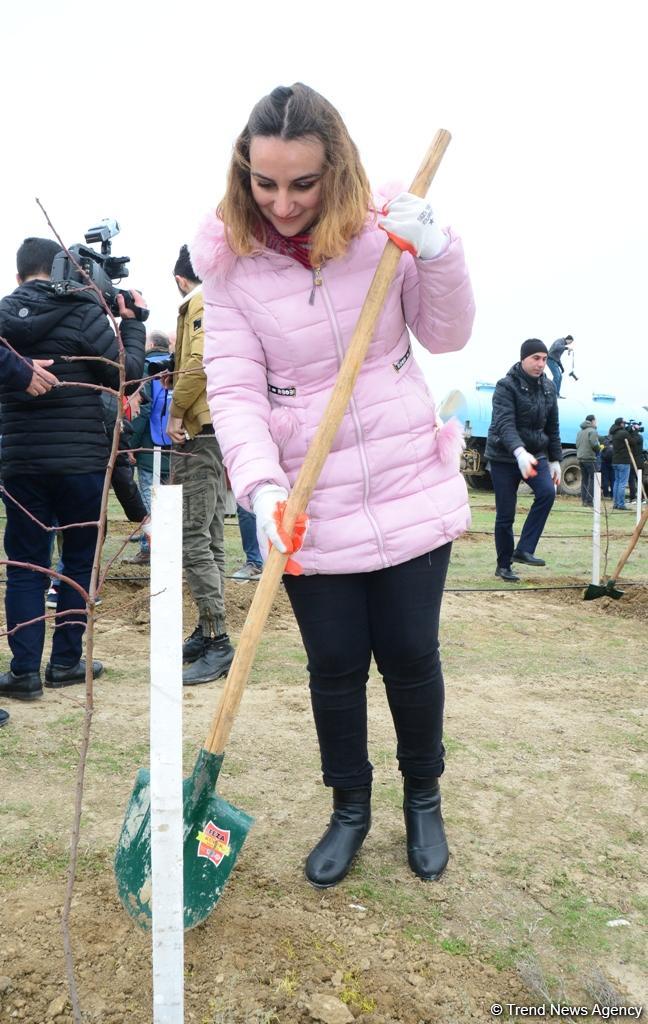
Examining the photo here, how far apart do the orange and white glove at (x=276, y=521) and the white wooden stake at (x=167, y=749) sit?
512 millimetres

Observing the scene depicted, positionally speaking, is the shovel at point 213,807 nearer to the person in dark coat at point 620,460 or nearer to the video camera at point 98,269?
the video camera at point 98,269

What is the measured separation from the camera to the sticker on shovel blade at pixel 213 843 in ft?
6.38

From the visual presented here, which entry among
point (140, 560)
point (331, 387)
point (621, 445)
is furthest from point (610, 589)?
point (621, 445)

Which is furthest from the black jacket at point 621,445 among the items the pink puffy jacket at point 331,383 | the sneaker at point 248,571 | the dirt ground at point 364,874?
the pink puffy jacket at point 331,383

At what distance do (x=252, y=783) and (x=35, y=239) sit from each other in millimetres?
2448

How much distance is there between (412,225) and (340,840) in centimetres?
160

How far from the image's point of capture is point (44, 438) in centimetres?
342

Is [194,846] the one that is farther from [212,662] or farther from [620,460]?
[620,460]

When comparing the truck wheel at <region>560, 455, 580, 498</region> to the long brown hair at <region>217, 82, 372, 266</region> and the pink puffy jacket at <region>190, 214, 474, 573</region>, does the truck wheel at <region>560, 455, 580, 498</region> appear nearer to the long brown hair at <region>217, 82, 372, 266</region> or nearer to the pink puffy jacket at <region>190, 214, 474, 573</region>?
the pink puffy jacket at <region>190, 214, 474, 573</region>

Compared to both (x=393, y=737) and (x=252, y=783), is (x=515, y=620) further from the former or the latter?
(x=252, y=783)

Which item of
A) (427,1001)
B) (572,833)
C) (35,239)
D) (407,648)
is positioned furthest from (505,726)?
(35,239)

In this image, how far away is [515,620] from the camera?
5.52m

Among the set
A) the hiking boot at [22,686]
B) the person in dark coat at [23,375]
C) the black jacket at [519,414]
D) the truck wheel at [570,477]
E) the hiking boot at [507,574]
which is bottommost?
the truck wheel at [570,477]

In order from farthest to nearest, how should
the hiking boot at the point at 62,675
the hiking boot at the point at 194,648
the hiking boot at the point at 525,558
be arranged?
the hiking boot at the point at 525,558
the hiking boot at the point at 194,648
the hiking boot at the point at 62,675
